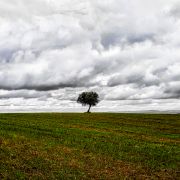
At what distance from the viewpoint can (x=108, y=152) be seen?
2931 cm

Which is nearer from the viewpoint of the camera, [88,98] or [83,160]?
[83,160]

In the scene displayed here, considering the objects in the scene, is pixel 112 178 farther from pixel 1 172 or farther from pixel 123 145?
pixel 123 145

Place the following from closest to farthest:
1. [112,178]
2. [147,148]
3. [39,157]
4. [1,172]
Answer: [1,172]
[112,178]
[39,157]
[147,148]

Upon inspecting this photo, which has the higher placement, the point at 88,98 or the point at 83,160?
the point at 88,98

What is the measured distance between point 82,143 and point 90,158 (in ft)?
23.6

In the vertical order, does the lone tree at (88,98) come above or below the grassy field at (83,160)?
above

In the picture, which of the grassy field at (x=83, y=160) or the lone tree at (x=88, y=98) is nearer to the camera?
the grassy field at (x=83, y=160)

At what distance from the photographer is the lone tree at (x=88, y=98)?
15000cm

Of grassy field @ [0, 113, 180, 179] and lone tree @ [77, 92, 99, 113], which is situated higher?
lone tree @ [77, 92, 99, 113]

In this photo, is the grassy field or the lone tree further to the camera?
the lone tree

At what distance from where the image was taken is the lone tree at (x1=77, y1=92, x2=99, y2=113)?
150000mm

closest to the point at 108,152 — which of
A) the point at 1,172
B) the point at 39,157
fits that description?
the point at 39,157

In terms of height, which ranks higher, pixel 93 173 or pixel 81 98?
pixel 81 98

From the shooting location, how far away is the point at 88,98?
149750 millimetres
